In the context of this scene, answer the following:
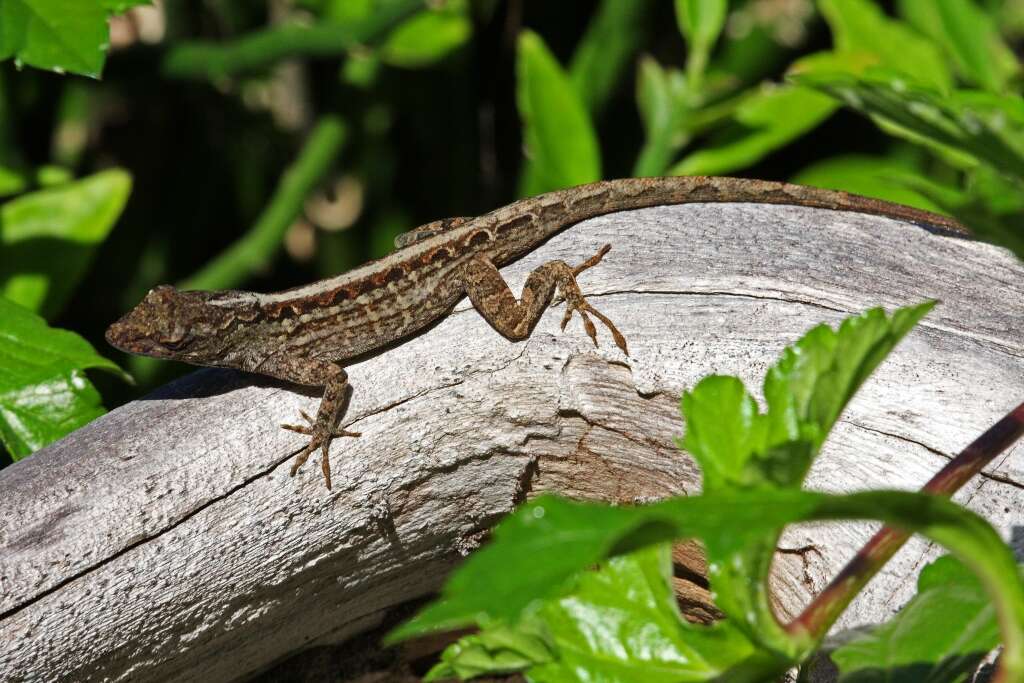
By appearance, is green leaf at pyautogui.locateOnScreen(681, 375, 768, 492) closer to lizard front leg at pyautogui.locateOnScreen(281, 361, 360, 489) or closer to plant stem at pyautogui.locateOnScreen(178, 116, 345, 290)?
lizard front leg at pyautogui.locateOnScreen(281, 361, 360, 489)

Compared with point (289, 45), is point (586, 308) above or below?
below

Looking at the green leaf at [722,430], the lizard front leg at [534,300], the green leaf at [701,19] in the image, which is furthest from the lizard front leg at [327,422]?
the green leaf at [701,19]

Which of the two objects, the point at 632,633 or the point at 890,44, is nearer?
the point at 632,633

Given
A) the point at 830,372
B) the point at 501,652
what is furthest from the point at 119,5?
the point at 830,372

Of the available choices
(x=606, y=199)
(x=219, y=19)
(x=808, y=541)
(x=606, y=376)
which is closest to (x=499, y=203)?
(x=219, y=19)

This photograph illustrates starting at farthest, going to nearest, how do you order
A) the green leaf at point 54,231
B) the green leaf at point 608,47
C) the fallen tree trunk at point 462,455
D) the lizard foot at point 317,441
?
the green leaf at point 608,47
the green leaf at point 54,231
the lizard foot at point 317,441
the fallen tree trunk at point 462,455

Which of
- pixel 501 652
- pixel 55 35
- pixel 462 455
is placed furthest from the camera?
pixel 55 35

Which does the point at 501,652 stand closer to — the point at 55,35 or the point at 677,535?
the point at 677,535

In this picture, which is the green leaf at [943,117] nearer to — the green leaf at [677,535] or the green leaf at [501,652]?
the green leaf at [677,535]
